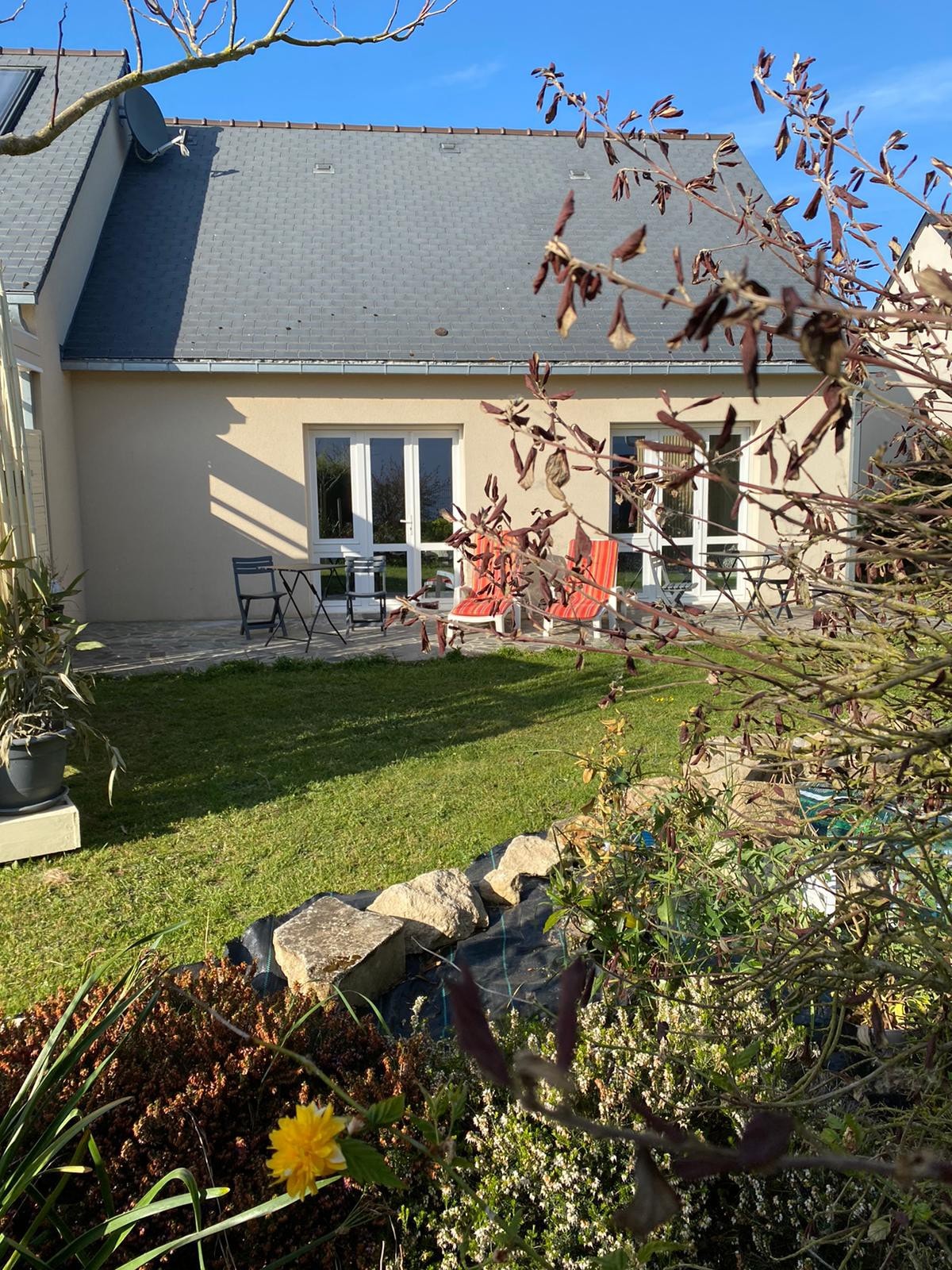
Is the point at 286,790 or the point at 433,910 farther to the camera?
the point at 286,790

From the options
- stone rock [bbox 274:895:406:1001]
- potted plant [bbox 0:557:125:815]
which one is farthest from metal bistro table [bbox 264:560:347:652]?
stone rock [bbox 274:895:406:1001]

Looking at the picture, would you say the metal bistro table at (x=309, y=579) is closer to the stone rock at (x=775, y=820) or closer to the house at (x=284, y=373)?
the house at (x=284, y=373)

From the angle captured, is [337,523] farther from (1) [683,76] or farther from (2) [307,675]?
(1) [683,76]

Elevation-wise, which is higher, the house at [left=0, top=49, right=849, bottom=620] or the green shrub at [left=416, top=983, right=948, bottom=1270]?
the house at [left=0, top=49, right=849, bottom=620]

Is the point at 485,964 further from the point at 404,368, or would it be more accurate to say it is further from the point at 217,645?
A: the point at 404,368

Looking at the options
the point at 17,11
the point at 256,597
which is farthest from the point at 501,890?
the point at 256,597

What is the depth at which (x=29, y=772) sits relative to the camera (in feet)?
15.0

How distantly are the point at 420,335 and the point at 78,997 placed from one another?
11.5m

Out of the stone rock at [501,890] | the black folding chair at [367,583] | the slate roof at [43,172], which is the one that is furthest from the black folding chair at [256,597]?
the stone rock at [501,890]

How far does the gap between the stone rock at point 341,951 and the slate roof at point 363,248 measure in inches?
383

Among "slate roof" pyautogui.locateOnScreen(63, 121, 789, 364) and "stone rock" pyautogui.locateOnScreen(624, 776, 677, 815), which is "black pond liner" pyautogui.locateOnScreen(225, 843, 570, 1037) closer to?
"stone rock" pyautogui.locateOnScreen(624, 776, 677, 815)

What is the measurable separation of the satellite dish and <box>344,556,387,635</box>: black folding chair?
7.27 metres

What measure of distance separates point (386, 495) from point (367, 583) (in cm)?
124

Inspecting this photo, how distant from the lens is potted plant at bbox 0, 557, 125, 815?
179 inches
